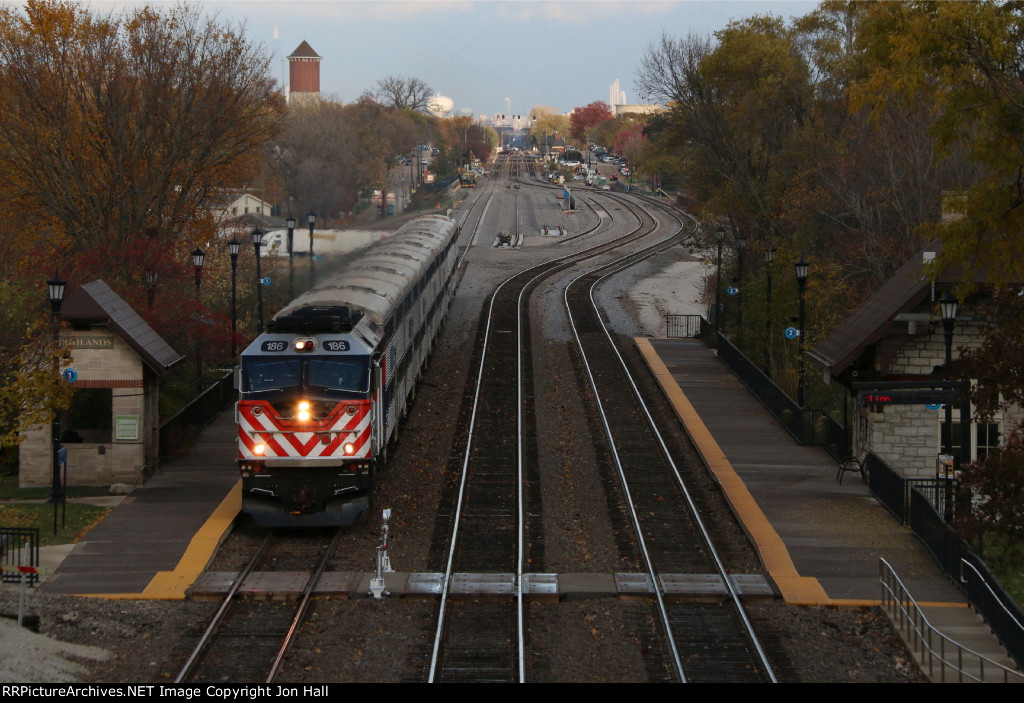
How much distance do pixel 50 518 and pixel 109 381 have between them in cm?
337

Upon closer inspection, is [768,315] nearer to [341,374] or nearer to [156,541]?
[341,374]

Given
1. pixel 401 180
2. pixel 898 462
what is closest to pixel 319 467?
pixel 898 462

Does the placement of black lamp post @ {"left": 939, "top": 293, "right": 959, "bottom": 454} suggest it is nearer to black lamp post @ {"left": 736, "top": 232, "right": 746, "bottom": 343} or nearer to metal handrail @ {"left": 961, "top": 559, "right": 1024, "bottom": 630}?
metal handrail @ {"left": 961, "top": 559, "right": 1024, "bottom": 630}

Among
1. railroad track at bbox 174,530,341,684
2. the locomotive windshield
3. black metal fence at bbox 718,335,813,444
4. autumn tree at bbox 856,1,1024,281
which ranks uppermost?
autumn tree at bbox 856,1,1024,281

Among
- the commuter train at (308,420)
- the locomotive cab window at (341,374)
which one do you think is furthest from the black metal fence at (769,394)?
the locomotive cab window at (341,374)

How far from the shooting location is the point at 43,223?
1475 inches

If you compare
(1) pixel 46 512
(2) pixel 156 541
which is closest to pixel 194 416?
(1) pixel 46 512

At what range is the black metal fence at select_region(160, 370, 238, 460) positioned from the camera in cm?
2470

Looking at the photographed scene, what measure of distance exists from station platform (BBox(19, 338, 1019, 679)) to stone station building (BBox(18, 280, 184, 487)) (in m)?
0.91

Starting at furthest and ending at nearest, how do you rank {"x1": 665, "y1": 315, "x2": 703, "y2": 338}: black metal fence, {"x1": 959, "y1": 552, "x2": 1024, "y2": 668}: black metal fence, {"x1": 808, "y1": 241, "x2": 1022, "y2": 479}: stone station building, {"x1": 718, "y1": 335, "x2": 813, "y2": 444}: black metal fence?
{"x1": 665, "y1": 315, "x2": 703, "y2": 338}: black metal fence, {"x1": 718, "y1": 335, "x2": 813, "y2": 444}: black metal fence, {"x1": 808, "y1": 241, "x2": 1022, "y2": 479}: stone station building, {"x1": 959, "y1": 552, "x2": 1024, "y2": 668}: black metal fence

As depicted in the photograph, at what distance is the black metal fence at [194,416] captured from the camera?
24703mm

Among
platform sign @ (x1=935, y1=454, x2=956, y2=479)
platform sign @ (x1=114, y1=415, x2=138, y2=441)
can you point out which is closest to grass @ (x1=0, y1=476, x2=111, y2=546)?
platform sign @ (x1=114, y1=415, x2=138, y2=441)

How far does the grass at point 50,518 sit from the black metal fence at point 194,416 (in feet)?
12.7

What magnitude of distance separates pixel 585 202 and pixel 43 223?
76697 mm
